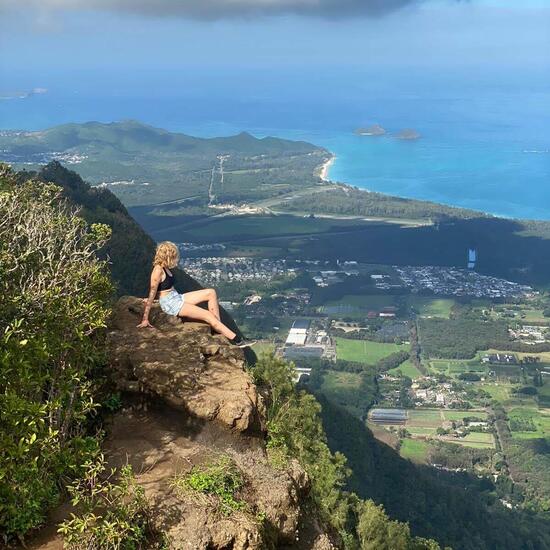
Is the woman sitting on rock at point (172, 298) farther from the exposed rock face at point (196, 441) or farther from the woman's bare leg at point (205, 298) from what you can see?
the exposed rock face at point (196, 441)

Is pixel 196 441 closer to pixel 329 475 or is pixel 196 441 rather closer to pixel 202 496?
pixel 202 496

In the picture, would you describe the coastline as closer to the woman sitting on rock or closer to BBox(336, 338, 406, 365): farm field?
BBox(336, 338, 406, 365): farm field

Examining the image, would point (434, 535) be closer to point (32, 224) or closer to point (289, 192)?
point (32, 224)

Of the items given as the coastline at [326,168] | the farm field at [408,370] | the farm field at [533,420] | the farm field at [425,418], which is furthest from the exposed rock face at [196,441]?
the coastline at [326,168]

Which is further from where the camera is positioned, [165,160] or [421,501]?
[165,160]

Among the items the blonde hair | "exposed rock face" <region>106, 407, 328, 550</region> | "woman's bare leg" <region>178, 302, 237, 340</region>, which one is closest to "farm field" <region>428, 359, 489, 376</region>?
"woman's bare leg" <region>178, 302, 237, 340</region>

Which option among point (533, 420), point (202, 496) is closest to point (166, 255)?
point (202, 496)
